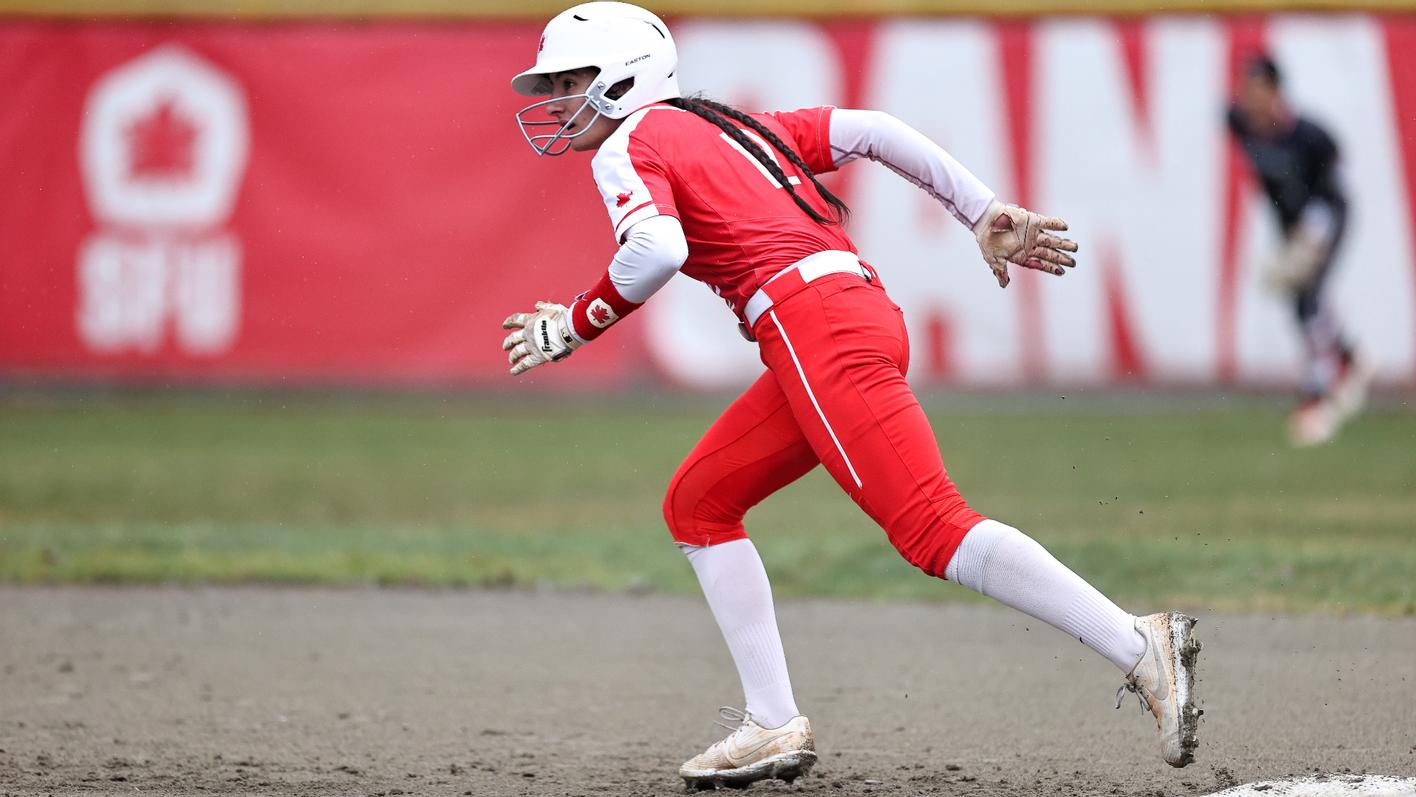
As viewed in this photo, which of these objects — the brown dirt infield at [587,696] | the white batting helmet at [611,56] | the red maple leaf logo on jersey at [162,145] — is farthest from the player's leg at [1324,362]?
the white batting helmet at [611,56]

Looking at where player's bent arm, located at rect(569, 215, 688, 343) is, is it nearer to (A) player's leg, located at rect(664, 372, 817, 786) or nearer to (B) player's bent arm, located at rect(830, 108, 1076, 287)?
(A) player's leg, located at rect(664, 372, 817, 786)

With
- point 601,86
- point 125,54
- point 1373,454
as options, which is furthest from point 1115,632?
point 125,54

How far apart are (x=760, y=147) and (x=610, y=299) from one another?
60 cm

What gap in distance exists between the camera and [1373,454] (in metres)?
12.1

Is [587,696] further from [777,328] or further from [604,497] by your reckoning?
[604,497]

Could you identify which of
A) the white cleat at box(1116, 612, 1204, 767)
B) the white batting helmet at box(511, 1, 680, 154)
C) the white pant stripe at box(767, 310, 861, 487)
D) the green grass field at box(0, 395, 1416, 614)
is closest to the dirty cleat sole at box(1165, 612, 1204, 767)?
the white cleat at box(1116, 612, 1204, 767)

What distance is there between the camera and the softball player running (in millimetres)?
4348

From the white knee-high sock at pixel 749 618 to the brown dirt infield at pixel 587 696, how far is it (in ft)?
0.80

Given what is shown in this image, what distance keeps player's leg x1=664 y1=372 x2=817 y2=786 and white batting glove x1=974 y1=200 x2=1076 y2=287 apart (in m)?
0.69

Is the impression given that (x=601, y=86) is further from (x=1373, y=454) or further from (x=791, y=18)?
(x=791, y=18)

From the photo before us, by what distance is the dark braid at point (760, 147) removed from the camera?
4711 mm

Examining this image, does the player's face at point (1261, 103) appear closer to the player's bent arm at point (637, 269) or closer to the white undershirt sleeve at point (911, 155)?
the white undershirt sleeve at point (911, 155)

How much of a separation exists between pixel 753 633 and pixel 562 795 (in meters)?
0.68

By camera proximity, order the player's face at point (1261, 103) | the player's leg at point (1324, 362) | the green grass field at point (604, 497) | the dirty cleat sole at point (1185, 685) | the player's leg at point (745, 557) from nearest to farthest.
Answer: the dirty cleat sole at point (1185, 685) → the player's leg at point (745, 557) → the green grass field at point (604, 497) → the player's leg at point (1324, 362) → the player's face at point (1261, 103)
